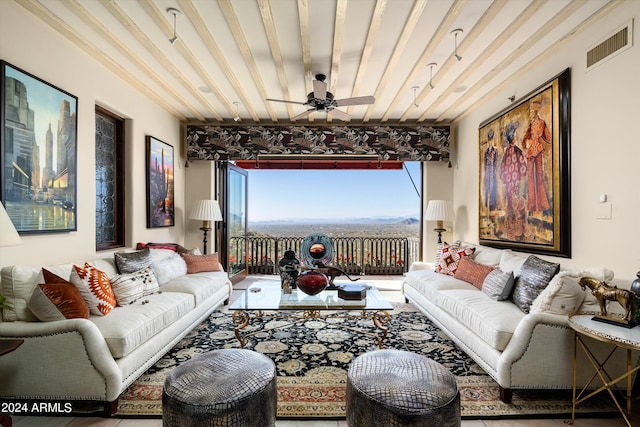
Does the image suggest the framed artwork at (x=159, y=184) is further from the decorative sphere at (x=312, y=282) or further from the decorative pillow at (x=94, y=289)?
the decorative sphere at (x=312, y=282)

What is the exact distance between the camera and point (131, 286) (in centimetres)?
259

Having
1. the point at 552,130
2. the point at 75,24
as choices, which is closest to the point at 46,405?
the point at 75,24

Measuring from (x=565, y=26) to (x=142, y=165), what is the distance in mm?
4452

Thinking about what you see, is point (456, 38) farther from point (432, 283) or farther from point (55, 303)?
point (55, 303)

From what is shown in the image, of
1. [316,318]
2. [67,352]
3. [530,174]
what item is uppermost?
[530,174]

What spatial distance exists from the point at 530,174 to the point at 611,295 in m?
1.75

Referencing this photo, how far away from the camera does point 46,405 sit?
187cm

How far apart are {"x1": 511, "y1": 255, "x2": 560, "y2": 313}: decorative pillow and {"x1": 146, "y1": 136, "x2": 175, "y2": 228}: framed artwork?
4071 mm

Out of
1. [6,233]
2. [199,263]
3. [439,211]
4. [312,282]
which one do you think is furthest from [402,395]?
[439,211]

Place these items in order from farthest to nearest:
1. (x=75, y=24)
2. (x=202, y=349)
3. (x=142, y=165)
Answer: (x=142, y=165) → (x=202, y=349) → (x=75, y=24)

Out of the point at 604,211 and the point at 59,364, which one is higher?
the point at 604,211

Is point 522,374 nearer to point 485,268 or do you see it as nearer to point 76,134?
point 485,268

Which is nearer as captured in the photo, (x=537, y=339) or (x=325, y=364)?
(x=537, y=339)

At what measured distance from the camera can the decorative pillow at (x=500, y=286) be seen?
2684 mm
